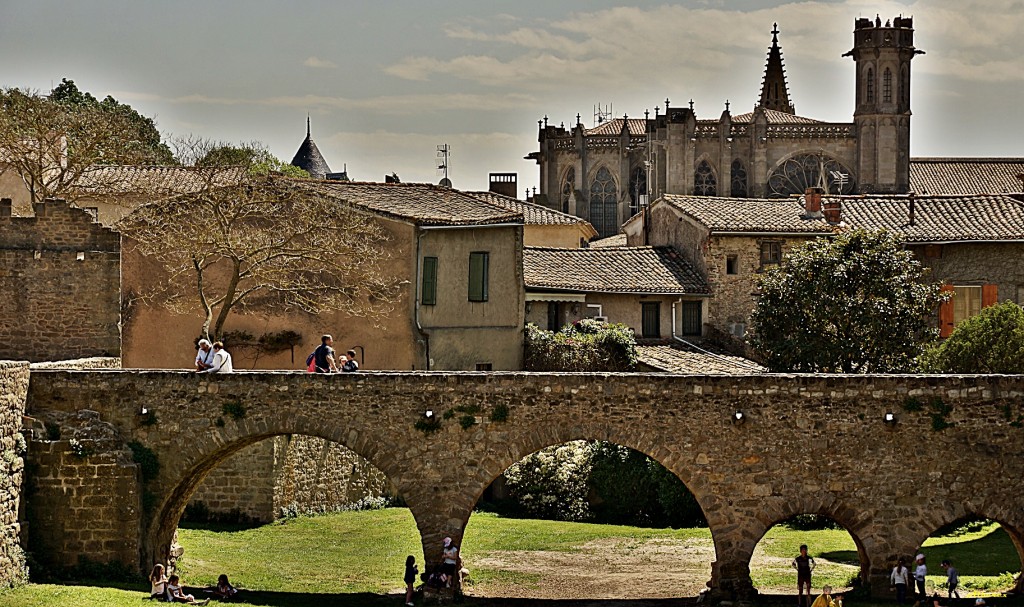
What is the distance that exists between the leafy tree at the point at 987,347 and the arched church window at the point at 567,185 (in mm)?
52536

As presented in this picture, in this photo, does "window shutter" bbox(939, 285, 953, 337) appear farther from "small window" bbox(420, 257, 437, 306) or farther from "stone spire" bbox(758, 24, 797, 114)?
"stone spire" bbox(758, 24, 797, 114)

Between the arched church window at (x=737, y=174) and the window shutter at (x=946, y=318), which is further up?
the arched church window at (x=737, y=174)

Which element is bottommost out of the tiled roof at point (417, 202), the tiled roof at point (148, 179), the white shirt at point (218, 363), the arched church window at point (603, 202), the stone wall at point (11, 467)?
the stone wall at point (11, 467)

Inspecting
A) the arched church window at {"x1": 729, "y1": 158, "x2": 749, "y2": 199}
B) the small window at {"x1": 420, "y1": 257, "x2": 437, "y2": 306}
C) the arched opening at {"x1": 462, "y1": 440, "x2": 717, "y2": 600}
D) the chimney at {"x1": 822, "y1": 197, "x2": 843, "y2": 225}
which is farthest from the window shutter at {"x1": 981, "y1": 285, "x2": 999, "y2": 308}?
the arched church window at {"x1": 729, "y1": 158, "x2": 749, "y2": 199}

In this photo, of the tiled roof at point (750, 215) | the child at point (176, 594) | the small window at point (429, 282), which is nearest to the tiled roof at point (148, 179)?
the small window at point (429, 282)

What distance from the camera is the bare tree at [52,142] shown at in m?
43.7

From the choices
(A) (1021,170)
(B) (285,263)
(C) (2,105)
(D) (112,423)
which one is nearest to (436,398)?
(D) (112,423)

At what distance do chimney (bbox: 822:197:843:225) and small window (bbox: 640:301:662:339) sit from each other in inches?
256

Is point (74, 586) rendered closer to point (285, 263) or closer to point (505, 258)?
point (285, 263)

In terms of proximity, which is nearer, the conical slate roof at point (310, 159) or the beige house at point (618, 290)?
the beige house at point (618, 290)

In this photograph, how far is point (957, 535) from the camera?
38531mm

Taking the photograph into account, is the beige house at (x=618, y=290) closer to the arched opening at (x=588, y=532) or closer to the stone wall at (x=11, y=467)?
the arched opening at (x=588, y=532)

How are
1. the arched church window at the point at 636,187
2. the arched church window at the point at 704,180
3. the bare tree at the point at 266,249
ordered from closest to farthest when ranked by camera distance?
the bare tree at the point at 266,249 < the arched church window at the point at 704,180 < the arched church window at the point at 636,187

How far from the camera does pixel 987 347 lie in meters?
40.8
